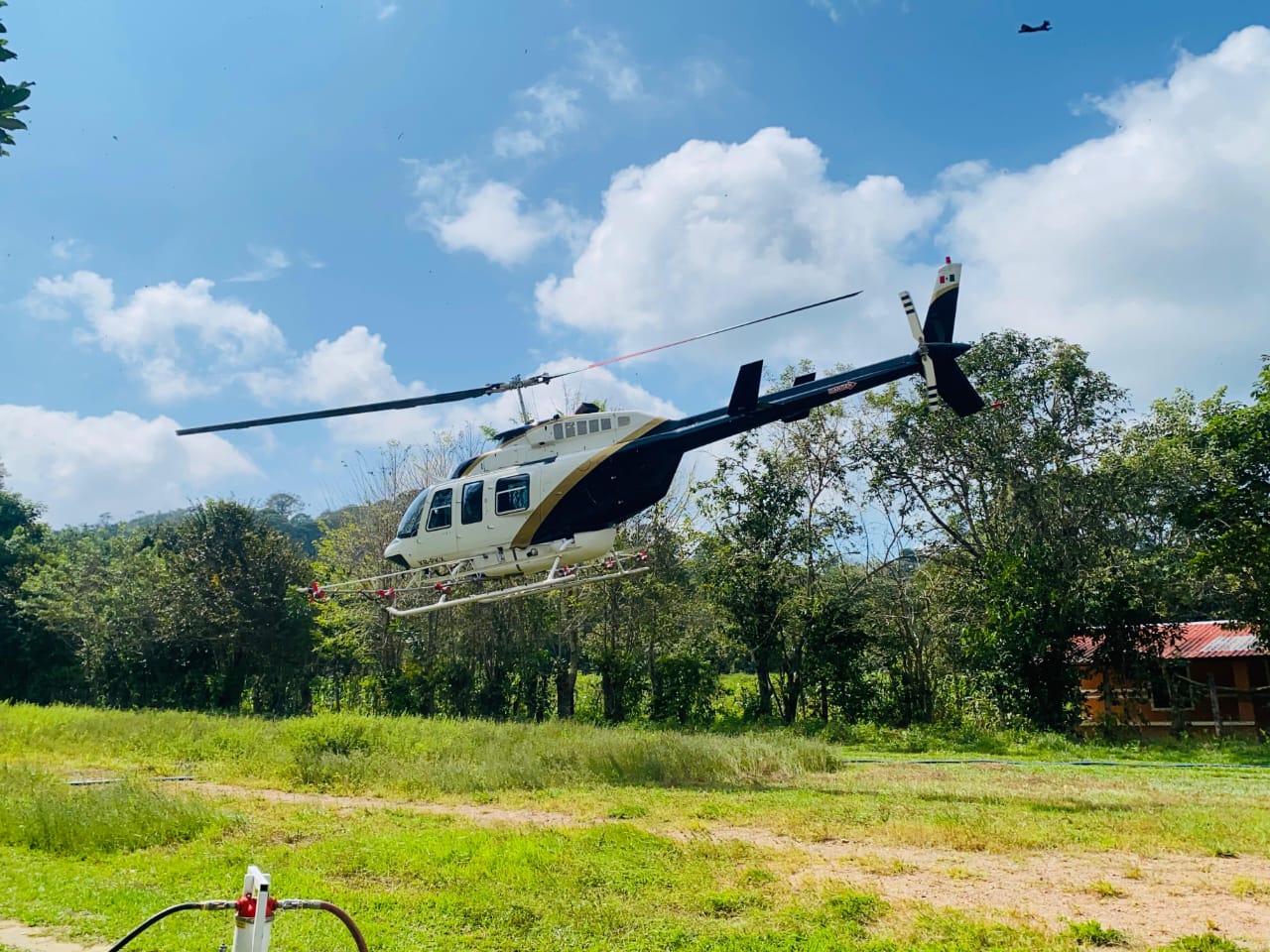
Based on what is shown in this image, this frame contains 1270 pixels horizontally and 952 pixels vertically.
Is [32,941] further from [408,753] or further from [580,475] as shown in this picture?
[408,753]

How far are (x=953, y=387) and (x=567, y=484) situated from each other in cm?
691

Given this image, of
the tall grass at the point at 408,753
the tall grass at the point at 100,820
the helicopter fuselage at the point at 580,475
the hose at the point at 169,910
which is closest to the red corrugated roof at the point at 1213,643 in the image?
the tall grass at the point at 408,753

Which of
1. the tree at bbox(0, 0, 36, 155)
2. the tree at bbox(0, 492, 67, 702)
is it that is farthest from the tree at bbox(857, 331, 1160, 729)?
the tree at bbox(0, 492, 67, 702)

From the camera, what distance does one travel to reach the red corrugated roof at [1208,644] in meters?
23.8

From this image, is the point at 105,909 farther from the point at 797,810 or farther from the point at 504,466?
the point at 504,466

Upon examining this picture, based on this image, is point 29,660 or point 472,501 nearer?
point 472,501

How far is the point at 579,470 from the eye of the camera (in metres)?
15.6

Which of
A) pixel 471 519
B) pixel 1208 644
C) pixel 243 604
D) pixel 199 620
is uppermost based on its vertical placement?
pixel 471 519

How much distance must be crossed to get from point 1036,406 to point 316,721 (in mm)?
21657

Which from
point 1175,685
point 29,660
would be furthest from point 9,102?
point 29,660

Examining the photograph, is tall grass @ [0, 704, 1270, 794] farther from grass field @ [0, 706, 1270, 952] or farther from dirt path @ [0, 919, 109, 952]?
dirt path @ [0, 919, 109, 952]

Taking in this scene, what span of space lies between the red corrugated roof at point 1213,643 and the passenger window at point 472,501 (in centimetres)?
1921

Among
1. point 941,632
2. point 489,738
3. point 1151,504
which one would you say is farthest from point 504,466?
point 1151,504

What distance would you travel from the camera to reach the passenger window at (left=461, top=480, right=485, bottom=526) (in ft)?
53.3
